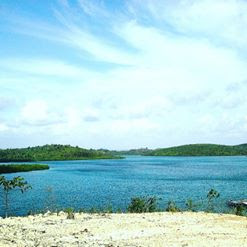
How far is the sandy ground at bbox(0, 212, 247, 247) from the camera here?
Result: 22734 millimetres

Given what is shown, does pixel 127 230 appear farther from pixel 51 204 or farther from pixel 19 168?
pixel 19 168

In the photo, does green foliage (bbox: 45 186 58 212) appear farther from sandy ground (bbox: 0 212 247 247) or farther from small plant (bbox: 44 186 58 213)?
sandy ground (bbox: 0 212 247 247)

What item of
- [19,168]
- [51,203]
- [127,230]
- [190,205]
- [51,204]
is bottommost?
[51,203]

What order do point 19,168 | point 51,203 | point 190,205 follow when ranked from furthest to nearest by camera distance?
1. point 19,168
2. point 51,203
3. point 190,205

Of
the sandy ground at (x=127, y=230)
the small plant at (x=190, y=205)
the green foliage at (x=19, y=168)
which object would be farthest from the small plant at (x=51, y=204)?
the green foliage at (x=19, y=168)

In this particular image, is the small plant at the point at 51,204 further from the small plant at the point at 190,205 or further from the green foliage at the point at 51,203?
the small plant at the point at 190,205

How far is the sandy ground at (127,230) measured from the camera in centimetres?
2273

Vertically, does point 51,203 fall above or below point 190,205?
below

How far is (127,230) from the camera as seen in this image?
2586cm

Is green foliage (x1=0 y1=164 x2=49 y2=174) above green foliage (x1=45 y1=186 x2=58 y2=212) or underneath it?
above

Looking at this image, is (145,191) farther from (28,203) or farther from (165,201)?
(28,203)

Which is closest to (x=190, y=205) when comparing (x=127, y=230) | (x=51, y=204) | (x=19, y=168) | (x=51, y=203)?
(x=127, y=230)

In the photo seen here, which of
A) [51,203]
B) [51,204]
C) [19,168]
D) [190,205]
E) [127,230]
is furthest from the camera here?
[19,168]

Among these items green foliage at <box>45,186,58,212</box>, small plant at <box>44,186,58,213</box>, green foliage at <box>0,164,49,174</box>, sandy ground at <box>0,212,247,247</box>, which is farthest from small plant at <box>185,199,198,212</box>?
green foliage at <box>0,164,49,174</box>
